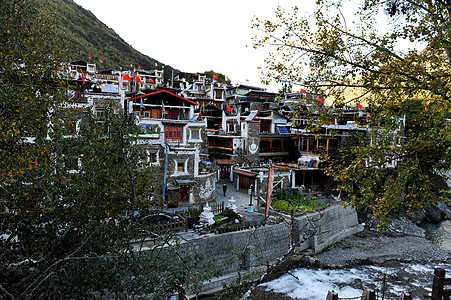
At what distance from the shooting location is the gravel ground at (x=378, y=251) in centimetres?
2302

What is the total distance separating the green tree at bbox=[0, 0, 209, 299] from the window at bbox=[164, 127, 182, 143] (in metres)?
18.9

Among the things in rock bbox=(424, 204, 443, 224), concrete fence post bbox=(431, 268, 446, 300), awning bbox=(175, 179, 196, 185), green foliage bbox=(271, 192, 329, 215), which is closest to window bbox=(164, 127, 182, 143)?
awning bbox=(175, 179, 196, 185)

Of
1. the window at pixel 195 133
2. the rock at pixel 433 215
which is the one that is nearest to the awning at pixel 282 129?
the window at pixel 195 133

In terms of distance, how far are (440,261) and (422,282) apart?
5.51 metres

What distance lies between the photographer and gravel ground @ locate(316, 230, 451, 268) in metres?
23.0

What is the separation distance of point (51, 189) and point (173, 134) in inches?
826

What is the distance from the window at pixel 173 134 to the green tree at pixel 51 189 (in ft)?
62.1

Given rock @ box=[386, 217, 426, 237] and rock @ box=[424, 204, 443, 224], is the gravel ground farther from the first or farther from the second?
rock @ box=[424, 204, 443, 224]

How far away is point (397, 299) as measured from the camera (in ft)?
55.3

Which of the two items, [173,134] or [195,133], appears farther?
[195,133]

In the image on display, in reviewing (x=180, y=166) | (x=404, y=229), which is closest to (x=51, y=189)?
(x=180, y=166)

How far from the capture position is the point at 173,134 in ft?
98.0

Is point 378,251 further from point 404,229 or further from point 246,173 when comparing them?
point 246,173

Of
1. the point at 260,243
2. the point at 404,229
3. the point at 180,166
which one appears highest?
the point at 180,166
